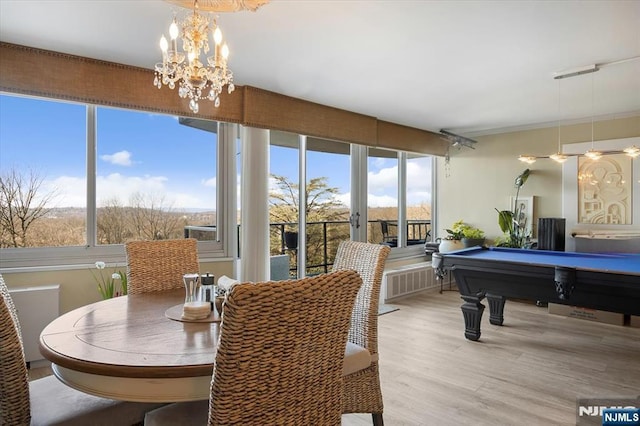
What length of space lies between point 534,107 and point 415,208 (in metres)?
2.30

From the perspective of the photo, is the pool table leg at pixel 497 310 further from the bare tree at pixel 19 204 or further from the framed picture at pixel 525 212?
the bare tree at pixel 19 204

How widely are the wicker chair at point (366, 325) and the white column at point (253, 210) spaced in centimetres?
162

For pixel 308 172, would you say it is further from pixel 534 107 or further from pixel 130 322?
pixel 130 322

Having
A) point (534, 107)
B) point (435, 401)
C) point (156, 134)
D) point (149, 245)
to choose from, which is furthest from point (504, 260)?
point (156, 134)

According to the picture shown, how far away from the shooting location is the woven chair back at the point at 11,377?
133 cm

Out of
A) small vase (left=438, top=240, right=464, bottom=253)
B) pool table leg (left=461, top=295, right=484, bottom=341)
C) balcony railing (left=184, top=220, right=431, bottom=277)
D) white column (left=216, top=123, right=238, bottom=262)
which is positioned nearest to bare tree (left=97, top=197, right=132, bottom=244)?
balcony railing (left=184, top=220, right=431, bottom=277)

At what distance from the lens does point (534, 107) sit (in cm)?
462

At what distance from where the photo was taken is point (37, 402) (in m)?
1.55

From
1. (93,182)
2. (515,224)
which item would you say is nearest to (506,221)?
(515,224)

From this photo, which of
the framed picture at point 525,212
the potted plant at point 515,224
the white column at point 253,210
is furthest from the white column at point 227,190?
the framed picture at point 525,212

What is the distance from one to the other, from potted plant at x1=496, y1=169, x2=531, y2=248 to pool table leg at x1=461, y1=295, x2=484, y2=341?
79.3 inches

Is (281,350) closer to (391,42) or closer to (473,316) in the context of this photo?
(391,42)

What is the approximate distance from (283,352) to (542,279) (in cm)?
290

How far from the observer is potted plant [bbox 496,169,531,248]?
5.39m
